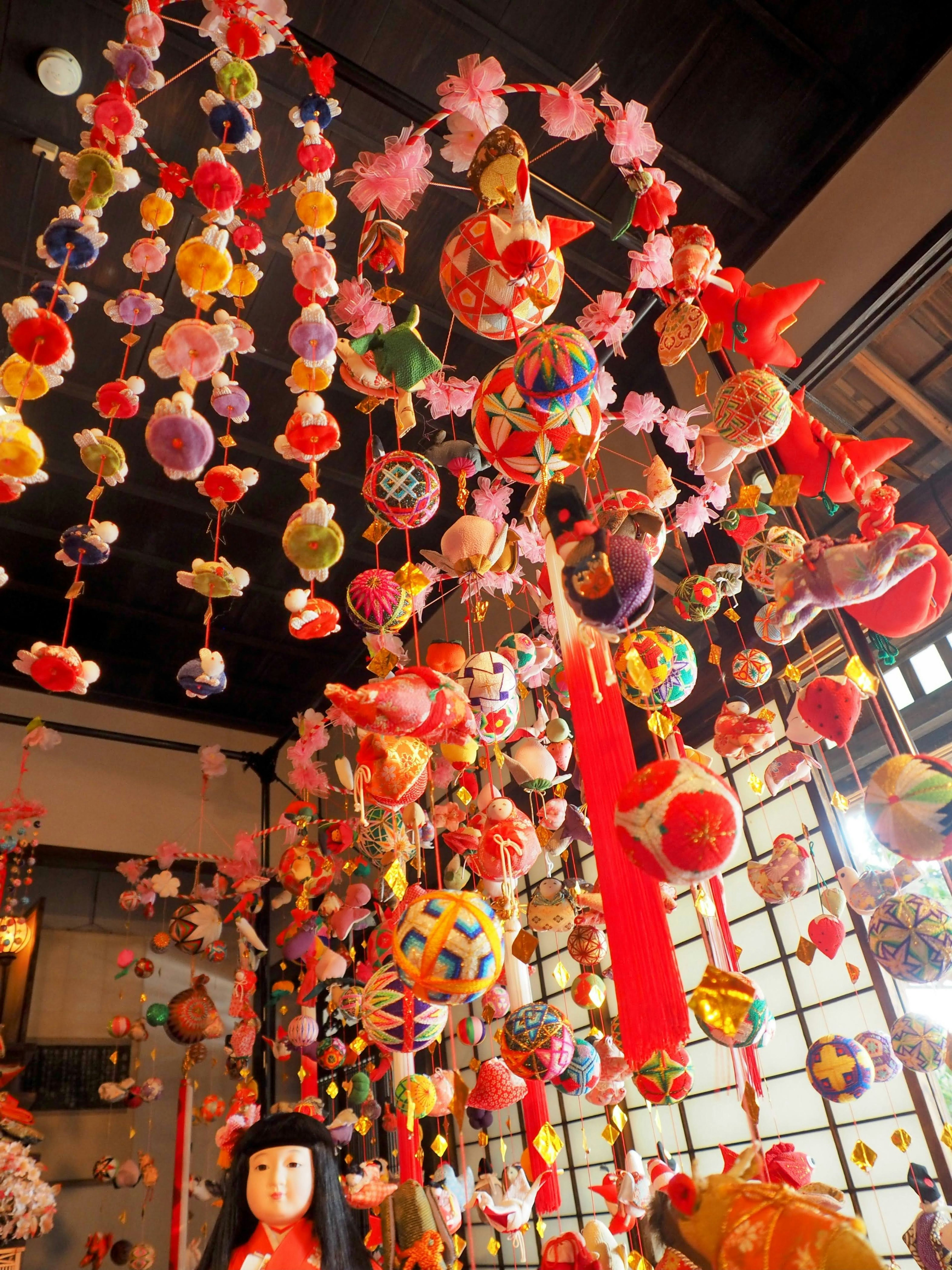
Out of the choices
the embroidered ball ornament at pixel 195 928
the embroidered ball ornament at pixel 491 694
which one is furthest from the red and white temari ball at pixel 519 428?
the embroidered ball ornament at pixel 195 928

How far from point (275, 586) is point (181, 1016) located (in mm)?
2715

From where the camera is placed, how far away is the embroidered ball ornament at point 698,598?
2.90 metres

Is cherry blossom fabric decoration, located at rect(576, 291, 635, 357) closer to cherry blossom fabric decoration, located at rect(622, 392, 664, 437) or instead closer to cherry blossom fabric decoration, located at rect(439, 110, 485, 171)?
cherry blossom fabric decoration, located at rect(622, 392, 664, 437)

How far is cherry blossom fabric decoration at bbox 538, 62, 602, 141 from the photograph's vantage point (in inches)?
85.4

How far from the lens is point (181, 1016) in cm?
497

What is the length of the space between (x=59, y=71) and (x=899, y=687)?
13.3 ft

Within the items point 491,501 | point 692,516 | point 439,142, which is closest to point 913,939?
point 692,516

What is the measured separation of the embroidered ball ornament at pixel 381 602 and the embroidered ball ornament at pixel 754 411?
1.04 m

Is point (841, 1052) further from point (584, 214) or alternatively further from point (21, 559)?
point (21, 559)

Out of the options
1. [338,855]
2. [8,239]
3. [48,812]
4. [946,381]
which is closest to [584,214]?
[946,381]

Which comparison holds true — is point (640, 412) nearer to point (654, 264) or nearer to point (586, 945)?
point (654, 264)

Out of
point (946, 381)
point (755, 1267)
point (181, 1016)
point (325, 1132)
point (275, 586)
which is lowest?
point (755, 1267)

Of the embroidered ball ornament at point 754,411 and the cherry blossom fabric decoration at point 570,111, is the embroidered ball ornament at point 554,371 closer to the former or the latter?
the embroidered ball ornament at point 754,411

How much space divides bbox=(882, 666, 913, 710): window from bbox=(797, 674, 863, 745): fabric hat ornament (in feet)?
3.63
